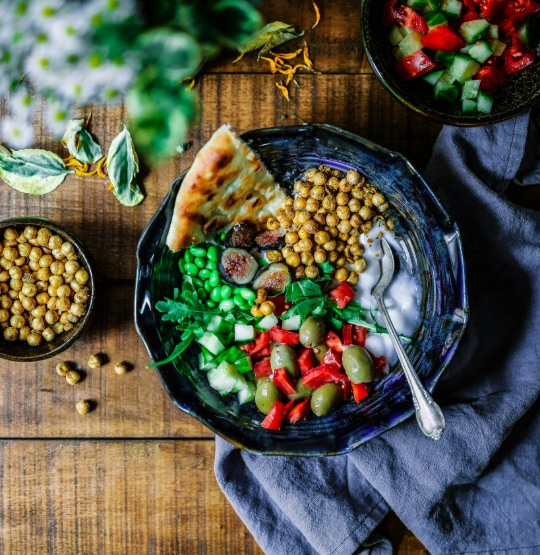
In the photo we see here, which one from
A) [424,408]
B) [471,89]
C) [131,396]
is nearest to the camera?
[424,408]

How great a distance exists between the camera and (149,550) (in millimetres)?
1853

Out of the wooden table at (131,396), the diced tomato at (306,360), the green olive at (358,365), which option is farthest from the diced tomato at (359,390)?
the wooden table at (131,396)

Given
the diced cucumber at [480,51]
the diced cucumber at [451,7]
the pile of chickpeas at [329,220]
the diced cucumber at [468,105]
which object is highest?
the diced cucumber at [451,7]

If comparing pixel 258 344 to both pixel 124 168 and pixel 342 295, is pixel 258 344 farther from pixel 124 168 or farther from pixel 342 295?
pixel 124 168

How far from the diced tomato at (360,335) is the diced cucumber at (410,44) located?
68cm

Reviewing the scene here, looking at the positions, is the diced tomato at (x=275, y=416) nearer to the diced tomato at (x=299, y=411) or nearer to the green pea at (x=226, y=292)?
the diced tomato at (x=299, y=411)

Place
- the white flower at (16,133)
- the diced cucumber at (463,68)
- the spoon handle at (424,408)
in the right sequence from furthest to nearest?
the white flower at (16,133)
the diced cucumber at (463,68)
the spoon handle at (424,408)

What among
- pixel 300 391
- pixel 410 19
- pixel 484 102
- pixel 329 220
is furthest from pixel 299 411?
pixel 410 19

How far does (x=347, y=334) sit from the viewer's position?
1.67 metres

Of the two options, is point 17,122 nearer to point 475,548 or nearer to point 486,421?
point 486,421

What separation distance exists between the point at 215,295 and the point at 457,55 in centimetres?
83

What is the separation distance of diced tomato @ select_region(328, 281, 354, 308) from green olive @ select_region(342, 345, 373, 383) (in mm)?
119

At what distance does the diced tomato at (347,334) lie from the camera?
5.47 ft

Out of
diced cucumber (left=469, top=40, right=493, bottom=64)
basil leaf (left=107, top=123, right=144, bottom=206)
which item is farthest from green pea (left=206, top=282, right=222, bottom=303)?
diced cucumber (left=469, top=40, right=493, bottom=64)
